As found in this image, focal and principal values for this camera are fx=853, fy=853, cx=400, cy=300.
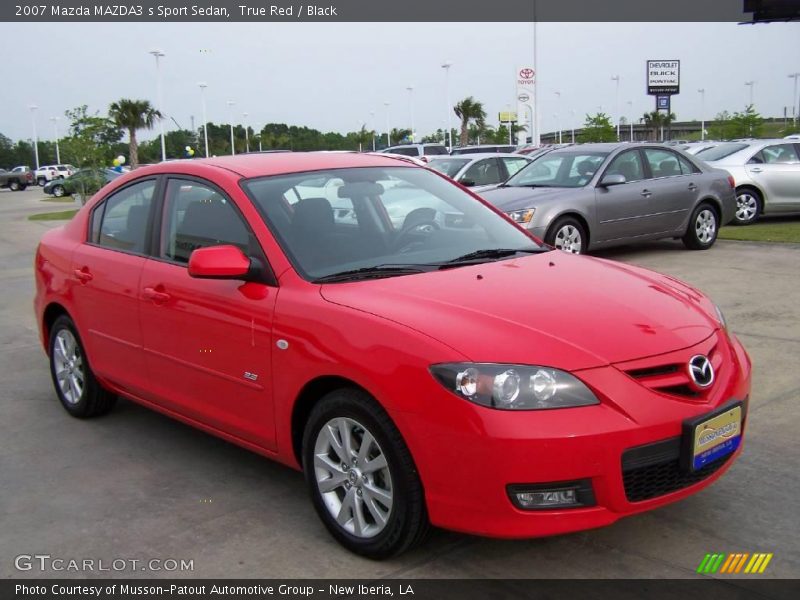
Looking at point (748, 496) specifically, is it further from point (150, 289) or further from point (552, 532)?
point (150, 289)

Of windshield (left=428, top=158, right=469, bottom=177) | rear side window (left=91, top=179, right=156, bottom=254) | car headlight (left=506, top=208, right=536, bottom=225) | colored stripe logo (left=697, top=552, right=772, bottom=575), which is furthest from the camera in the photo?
windshield (left=428, top=158, right=469, bottom=177)

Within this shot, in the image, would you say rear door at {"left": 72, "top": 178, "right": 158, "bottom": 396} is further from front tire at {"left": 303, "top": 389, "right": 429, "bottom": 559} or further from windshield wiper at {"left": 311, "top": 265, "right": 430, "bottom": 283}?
front tire at {"left": 303, "top": 389, "right": 429, "bottom": 559}

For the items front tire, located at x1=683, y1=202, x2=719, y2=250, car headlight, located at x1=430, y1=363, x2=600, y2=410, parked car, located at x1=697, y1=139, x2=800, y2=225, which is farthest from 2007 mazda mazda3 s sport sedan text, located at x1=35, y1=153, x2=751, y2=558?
parked car, located at x1=697, y1=139, x2=800, y2=225

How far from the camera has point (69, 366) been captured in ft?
18.4

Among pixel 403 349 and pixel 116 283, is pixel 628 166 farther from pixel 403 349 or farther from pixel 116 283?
pixel 403 349

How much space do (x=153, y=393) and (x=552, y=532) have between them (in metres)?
A: 2.53

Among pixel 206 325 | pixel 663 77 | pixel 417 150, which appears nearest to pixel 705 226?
pixel 206 325

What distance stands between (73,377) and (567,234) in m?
7.02

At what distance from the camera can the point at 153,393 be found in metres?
4.71

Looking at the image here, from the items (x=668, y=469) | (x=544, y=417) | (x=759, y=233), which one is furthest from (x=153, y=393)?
(x=759, y=233)

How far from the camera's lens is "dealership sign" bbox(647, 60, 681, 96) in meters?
50.2

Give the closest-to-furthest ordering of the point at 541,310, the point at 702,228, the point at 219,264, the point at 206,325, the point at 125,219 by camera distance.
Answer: the point at 541,310 < the point at 219,264 < the point at 206,325 < the point at 125,219 < the point at 702,228

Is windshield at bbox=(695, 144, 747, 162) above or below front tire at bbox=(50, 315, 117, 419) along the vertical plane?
above
